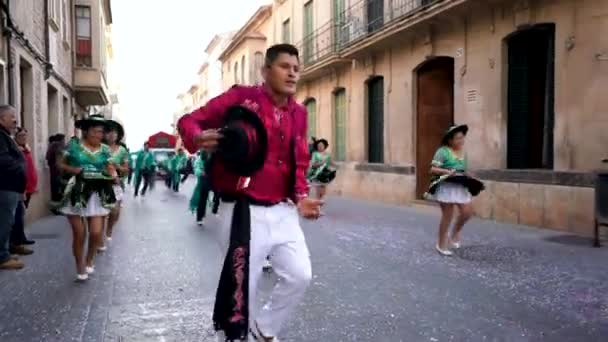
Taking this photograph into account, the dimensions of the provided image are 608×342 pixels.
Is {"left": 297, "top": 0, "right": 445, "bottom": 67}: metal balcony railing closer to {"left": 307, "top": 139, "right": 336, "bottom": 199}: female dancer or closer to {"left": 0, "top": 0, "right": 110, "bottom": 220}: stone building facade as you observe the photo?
{"left": 307, "top": 139, "right": 336, "bottom": 199}: female dancer

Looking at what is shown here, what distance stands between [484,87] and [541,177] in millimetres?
2625

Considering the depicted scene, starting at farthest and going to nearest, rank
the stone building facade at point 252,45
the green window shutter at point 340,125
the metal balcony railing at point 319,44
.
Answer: the stone building facade at point 252,45
the green window shutter at point 340,125
the metal balcony railing at point 319,44

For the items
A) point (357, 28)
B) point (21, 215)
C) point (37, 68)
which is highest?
point (357, 28)

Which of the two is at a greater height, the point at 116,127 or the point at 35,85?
the point at 35,85

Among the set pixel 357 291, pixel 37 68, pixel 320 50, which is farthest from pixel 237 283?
pixel 320 50

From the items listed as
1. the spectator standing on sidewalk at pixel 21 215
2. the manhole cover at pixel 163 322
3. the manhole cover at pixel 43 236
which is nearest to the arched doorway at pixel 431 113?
the manhole cover at pixel 43 236

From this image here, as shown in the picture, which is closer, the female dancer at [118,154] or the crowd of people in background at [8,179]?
the crowd of people in background at [8,179]

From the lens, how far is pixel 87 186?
6.11m

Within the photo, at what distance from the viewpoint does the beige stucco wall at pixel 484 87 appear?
9672 millimetres

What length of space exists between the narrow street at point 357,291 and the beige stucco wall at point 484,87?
1.96 meters

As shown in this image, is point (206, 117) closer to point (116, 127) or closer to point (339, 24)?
point (116, 127)

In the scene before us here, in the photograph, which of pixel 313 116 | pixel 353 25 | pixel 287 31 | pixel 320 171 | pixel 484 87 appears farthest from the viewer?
pixel 287 31

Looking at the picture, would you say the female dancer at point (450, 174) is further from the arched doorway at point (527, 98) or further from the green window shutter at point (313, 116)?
the green window shutter at point (313, 116)

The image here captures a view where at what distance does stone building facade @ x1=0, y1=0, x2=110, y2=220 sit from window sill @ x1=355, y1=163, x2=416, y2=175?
8.68 meters
